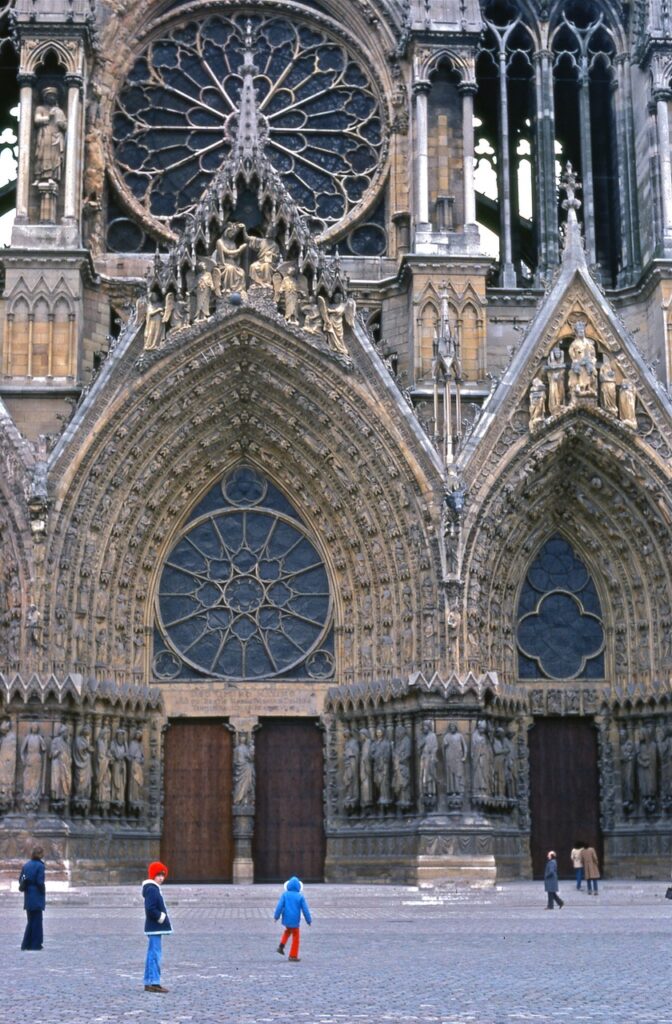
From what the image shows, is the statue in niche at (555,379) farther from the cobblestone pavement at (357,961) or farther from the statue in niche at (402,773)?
the cobblestone pavement at (357,961)

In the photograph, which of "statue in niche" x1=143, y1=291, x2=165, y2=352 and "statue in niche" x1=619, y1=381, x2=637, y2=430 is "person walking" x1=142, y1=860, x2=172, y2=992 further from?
"statue in niche" x1=619, y1=381, x2=637, y2=430

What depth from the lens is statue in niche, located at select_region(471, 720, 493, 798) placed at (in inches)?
1021

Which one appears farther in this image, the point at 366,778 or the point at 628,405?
the point at 628,405

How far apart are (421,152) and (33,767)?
13.3 metres

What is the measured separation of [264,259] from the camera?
28.2 m

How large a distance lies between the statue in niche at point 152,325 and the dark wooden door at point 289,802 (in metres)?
7.08

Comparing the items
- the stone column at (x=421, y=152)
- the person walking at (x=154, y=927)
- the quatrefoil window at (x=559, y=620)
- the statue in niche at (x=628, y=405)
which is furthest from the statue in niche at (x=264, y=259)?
the person walking at (x=154, y=927)

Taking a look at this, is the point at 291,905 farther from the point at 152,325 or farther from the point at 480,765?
the point at 152,325

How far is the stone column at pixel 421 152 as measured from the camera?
2886 cm

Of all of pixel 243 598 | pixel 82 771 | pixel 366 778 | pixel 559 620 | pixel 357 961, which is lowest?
pixel 357 961

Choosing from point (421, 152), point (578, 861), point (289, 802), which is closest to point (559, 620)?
point (578, 861)

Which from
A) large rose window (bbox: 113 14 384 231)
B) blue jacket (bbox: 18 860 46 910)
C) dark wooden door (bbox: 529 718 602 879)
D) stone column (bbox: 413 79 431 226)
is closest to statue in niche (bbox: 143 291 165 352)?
large rose window (bbox: 113 14 384 231)

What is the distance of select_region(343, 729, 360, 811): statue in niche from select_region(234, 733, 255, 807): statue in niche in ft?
5.47

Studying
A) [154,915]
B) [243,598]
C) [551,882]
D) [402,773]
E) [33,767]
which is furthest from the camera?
[243,598]
